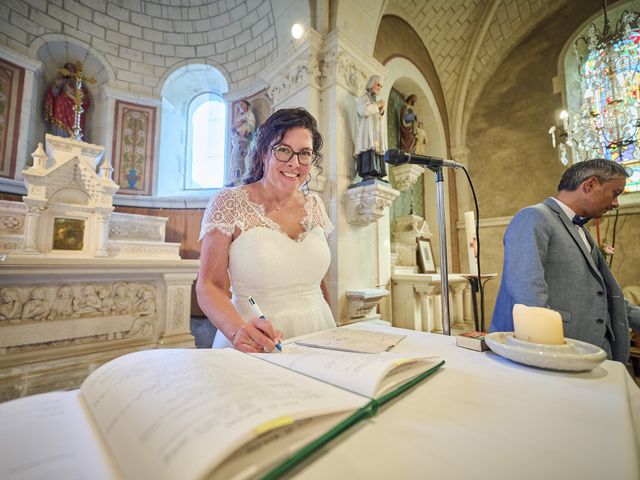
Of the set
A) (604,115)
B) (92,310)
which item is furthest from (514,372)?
(604,115)

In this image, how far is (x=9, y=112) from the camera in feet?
12.8

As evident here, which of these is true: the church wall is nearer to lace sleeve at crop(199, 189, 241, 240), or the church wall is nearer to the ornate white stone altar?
the ornate white stone altar

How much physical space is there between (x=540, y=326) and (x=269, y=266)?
0.98 m

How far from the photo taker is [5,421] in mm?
409

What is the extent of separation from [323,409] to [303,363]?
0.23m

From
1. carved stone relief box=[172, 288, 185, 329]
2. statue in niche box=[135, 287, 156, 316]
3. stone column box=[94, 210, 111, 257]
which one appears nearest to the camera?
statue in niche box=[135, 287, 156, 316]

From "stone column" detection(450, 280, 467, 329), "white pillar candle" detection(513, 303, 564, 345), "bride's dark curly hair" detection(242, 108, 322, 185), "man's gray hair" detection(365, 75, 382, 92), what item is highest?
"man's gray hair" detection(365, 75, 382, 92)

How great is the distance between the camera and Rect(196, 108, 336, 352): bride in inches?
49.0

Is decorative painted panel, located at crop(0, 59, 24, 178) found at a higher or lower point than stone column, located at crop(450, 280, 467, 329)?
higher

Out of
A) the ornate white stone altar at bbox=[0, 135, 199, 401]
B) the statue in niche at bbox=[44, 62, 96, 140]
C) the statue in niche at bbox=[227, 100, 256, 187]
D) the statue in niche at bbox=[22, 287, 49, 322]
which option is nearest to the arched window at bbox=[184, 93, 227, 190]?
the statue in niche at bbox=[227, 100, 256, 187]

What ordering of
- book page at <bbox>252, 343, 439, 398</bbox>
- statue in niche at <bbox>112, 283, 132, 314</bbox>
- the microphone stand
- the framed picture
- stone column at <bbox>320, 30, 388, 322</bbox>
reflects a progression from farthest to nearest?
the framed picture → stone column at <bbox>320, 30, 388, 322</bbox> → statue in niche at <bbox>112, 283, 132, 314</bbox> → the microphone stand → book page at <bbox>252, 343, 439, 398</bbox>

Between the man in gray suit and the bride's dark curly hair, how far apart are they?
1190 millimetres

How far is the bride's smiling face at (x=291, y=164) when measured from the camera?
132 cm

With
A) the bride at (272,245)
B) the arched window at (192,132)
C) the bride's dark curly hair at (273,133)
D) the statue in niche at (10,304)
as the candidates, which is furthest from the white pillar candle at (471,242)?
the arched window at (192,132)
